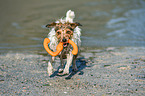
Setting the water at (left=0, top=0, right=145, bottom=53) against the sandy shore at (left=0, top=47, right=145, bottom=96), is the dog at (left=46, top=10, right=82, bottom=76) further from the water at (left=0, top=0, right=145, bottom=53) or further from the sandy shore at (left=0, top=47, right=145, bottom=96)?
the water at (left=0, top=0, right=145, bottom=53)

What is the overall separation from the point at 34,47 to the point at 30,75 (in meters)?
5.81

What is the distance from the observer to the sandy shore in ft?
24.0

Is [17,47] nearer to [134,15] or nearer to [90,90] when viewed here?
[90,90]

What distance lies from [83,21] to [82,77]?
14891 mm

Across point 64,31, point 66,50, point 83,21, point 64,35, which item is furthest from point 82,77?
point 83,21

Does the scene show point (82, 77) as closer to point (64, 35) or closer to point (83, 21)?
point (64, 35)

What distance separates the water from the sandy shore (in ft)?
10.2

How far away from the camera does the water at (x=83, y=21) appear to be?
53.1 ft

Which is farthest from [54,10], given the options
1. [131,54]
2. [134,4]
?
[131,54]

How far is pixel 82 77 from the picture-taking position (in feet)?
28.7

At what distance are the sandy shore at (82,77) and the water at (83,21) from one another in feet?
10.2

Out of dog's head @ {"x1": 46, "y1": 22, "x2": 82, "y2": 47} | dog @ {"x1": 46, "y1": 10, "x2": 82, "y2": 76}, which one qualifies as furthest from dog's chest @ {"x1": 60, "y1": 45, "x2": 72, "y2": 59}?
dog's head @ {"x1": 46, "y1": 22, "x2": 82, "y2": 47}

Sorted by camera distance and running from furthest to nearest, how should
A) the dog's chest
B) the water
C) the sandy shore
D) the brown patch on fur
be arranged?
1. the water
2. the dog's chest
3. the brown patch on fur
4. the sandy shore

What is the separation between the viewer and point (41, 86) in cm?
784
